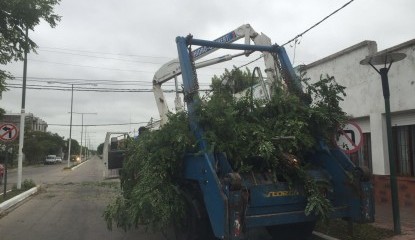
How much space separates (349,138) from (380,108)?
14.7 ft

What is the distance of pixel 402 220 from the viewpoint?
975 cm

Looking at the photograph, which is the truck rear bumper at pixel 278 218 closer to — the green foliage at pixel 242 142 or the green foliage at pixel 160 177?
the green foliage at pixel 242 142

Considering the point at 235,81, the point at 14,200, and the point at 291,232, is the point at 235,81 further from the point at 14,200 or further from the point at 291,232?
the point at 14,200

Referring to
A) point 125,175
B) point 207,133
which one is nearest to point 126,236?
point 125,175

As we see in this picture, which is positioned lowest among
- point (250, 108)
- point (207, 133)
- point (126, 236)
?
point (126, 236)

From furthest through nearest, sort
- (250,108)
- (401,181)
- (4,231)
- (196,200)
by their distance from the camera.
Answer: (401,181), (4,231), (250,108), (196,200)

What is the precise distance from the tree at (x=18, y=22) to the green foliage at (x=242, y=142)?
144 inches

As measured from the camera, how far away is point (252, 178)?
686 centimetres

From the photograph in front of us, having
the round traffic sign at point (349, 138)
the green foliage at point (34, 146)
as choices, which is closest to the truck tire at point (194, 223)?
the round traffic sign at point (349, 138)

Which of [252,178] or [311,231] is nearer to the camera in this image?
[252,178]

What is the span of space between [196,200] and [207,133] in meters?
1.15

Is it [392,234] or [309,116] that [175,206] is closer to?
[309,116]

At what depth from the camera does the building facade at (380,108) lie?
11.3m

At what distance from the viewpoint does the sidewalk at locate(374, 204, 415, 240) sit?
27.2 feet
